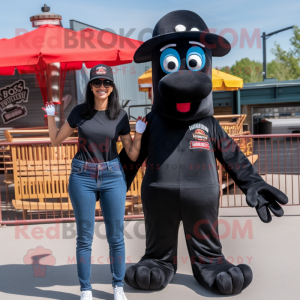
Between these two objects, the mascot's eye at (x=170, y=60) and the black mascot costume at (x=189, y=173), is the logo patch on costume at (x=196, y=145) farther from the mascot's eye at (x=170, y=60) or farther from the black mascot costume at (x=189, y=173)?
the mascot's eye at (x=170, y=60)

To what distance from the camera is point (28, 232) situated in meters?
4.86

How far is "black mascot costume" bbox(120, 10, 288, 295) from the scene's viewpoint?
2.88 m

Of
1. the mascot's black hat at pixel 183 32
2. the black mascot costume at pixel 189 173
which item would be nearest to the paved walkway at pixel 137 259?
the black mascot costume at pixel 189 173

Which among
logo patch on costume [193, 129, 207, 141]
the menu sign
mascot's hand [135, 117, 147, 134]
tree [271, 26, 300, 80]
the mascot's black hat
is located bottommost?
logo patch on costume [193, 129, 207, 141]

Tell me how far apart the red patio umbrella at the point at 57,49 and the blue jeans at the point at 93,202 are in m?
3.72

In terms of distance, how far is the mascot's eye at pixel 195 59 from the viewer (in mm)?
2889

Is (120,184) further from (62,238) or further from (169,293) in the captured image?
(62,238)

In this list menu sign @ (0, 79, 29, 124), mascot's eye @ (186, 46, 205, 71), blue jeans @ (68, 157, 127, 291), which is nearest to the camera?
blue jeans @ (68, 157, 127, 291)

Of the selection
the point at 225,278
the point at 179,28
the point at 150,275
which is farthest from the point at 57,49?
the point at 225,278

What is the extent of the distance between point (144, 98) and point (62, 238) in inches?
618

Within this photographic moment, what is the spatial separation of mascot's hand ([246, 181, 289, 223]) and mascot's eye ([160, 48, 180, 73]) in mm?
1151

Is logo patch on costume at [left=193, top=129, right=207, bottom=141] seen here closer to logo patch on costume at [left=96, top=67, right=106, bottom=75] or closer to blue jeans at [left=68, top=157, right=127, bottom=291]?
blue jeans at [left=68, top=157, right=127, bottom=291]

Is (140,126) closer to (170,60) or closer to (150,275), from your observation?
(170,60)

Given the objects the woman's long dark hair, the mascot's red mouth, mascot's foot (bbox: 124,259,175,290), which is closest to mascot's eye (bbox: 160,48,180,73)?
the mascot's red mouth
